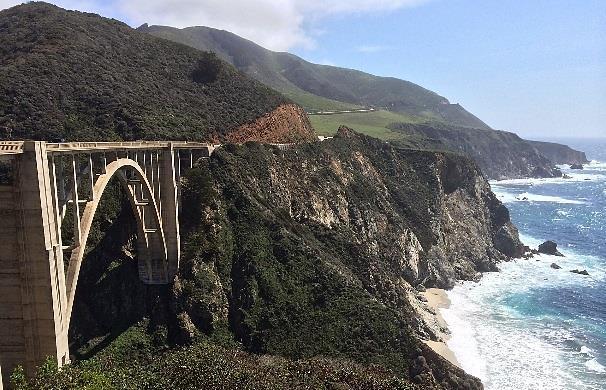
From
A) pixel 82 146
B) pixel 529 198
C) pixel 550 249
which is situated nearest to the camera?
pixel 82 146

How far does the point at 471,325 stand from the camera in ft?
180

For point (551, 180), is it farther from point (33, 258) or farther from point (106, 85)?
point (33, 258)

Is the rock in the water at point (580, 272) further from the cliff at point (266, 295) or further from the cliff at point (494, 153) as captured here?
the cliff at point (494, 153)

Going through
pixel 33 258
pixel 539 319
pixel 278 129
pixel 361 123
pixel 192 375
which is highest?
pixel 361 123

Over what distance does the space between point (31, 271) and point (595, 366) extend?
4941 cm

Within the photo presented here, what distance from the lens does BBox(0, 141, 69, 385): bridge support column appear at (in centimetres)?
2066

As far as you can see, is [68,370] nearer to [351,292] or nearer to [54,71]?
[351,292]

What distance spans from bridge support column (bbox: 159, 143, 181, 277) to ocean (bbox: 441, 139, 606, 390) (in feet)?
97.6

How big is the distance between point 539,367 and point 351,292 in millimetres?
19434

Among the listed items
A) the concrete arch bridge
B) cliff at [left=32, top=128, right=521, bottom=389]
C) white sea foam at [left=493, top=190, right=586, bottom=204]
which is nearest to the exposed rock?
cliff at [left=32, top=128, right=521, bottom=389]

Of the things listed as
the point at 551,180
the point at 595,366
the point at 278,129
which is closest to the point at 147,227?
the point at 278,129

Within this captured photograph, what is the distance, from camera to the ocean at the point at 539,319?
1720 inches

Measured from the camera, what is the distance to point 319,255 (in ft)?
158

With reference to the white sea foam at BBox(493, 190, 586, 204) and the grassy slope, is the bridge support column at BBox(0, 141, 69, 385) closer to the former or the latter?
the grassy slope
